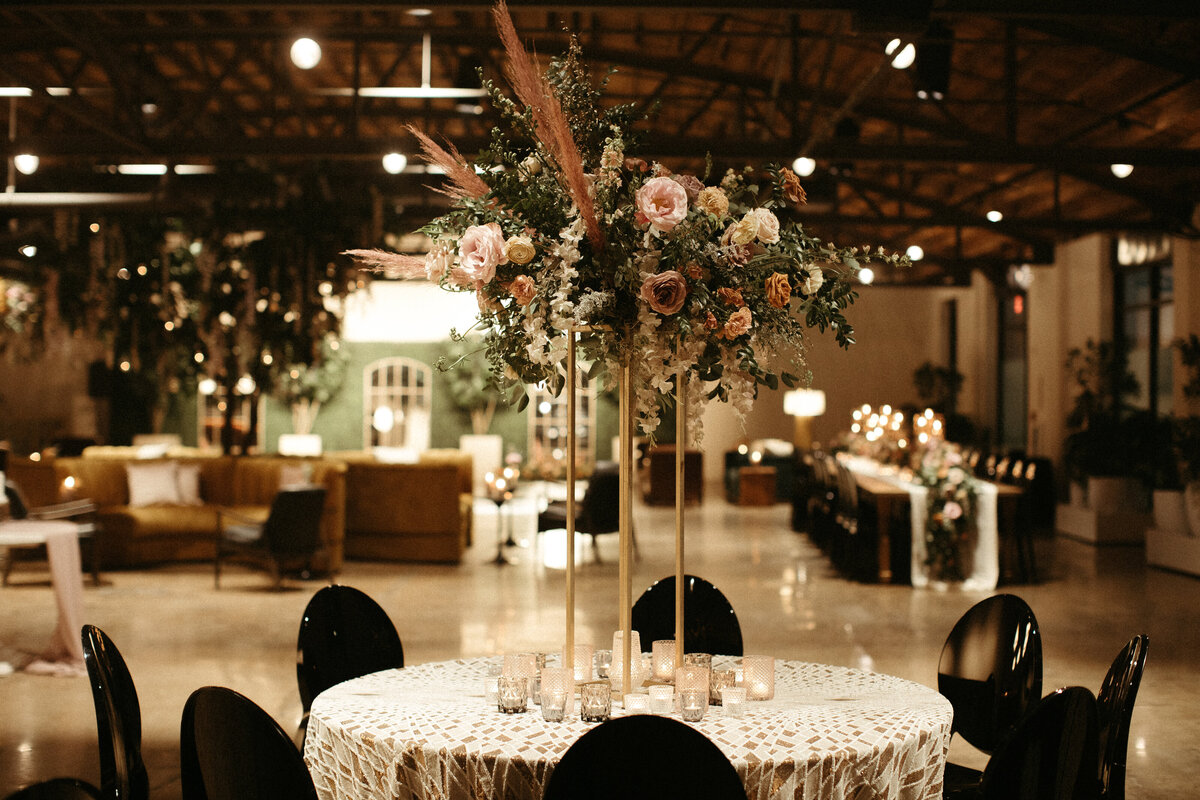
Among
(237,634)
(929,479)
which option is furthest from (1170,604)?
(237,634)

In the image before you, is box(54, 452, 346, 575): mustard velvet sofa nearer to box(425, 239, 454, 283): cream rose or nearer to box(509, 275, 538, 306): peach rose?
box(425, 239, 454, 283): cream rose

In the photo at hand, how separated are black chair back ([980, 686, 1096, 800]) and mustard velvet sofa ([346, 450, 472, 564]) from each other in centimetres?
749

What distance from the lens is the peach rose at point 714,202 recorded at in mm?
2172

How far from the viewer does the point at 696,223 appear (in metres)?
2.19

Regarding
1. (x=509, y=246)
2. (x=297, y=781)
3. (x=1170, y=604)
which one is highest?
(x=509, y=246)

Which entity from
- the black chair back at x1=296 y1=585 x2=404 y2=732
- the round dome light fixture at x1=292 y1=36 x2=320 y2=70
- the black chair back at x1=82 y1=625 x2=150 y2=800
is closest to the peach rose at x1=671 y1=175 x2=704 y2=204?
the black chair back at x1=296 y1=585 x2=404 y2=732

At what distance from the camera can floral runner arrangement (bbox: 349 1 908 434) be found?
2141 mm

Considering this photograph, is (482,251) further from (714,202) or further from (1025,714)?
(1025,714)

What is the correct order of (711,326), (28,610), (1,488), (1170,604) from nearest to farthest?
(711,326) < (1,488) < (28,610) < (1170,604)

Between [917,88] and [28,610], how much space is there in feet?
24.8

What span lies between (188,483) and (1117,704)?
28.2 ft

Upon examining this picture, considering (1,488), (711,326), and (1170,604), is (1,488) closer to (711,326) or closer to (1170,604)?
(711,326)

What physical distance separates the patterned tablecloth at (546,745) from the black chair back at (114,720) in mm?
451

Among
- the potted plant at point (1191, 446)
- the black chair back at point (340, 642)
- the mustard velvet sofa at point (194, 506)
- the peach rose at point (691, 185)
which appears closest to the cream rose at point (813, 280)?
the peach rose at point (691, 185)
